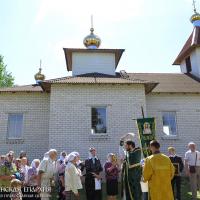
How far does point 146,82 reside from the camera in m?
15.2

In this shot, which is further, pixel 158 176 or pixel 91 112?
pixel 91 112

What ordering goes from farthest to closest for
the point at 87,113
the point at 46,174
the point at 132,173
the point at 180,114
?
the point at 180,114, the point at 87,113, the point at 46,174, the point at 132,173

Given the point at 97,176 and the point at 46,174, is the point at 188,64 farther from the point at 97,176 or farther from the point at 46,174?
the point at 46,174

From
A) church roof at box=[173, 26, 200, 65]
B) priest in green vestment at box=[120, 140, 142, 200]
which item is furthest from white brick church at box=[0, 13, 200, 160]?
priest in green vestment at box=[120, 140, 142, 200]

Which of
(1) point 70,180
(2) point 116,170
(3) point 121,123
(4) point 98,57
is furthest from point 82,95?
(1) point 70,180

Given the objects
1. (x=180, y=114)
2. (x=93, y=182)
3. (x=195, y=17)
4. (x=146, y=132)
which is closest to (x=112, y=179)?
(x=93, y=182)

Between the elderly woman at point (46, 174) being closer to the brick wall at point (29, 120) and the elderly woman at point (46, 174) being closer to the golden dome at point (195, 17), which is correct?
the brick wall at point (29, 120)

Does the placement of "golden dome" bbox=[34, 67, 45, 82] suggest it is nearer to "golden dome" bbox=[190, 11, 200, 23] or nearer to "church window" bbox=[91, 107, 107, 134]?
"church window" bbox=[91, 107, 107, 134]

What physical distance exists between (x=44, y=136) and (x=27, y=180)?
7352 millimetres

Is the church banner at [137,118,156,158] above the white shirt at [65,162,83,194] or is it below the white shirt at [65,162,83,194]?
above

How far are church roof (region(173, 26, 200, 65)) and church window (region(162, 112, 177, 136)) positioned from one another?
6.98 m

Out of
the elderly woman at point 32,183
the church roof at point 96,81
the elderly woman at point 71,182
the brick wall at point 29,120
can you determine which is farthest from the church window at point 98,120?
the elderly woman at point 71,182

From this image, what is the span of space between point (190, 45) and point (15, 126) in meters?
13.8

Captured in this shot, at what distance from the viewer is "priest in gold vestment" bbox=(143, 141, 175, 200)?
5.85 metres
